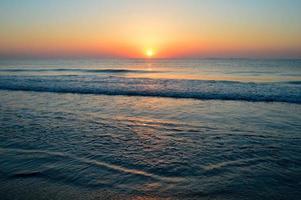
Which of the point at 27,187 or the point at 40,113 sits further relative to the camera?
the point at 40,113

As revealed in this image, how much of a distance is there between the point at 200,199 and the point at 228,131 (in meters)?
3.89

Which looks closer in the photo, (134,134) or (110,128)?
(134,134)

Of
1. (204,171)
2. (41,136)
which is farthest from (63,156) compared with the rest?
(204,171)

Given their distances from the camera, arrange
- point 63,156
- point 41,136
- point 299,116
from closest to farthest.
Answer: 1. point 63,156
2. point 41,136
3. point 299,116

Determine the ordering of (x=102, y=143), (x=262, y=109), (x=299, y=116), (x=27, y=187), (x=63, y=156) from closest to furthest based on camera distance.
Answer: (x=27, y=187), (x=63, y=156), (x=102, y=143), (x=299, y=116), (x=262, y=109)

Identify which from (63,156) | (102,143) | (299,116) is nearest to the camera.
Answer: (63,156)

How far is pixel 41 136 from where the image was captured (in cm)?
636

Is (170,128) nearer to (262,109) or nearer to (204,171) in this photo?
(204,171)

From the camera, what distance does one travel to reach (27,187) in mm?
3719

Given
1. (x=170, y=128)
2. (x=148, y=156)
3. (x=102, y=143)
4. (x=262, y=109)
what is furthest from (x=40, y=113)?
(x=262, y=109)

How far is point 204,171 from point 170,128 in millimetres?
3051

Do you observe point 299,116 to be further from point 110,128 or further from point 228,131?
point 110,128

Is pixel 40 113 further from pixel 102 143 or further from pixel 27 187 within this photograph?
pixel 27 187

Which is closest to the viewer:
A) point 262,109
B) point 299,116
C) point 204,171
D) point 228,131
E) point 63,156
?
point 204,171
